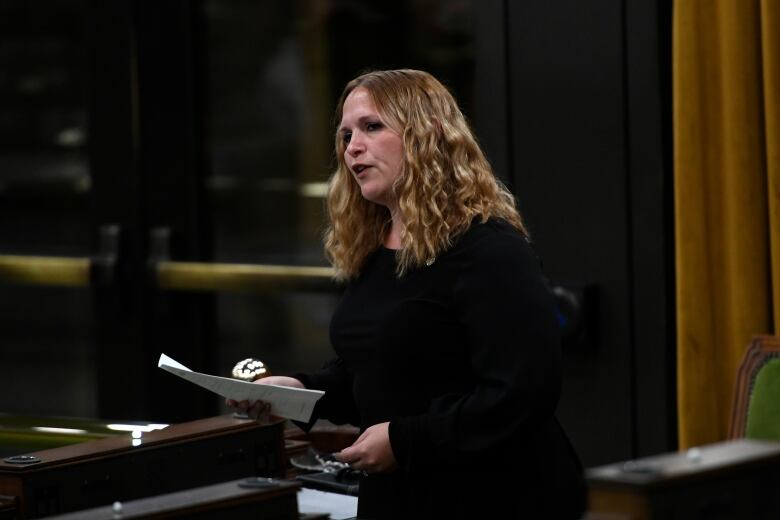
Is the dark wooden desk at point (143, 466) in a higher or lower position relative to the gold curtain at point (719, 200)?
lower

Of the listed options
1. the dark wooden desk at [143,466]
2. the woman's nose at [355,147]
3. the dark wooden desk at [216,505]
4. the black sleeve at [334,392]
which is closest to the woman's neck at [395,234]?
the woman's nose at [355,147]

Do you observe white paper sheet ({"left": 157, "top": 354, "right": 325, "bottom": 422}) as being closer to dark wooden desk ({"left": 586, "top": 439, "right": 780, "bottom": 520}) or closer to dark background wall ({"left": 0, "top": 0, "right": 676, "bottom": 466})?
dark wooden desk ({"left": 586, "top": 439, "right": 780, "bottom": 520})

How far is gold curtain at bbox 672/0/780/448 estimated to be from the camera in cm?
313

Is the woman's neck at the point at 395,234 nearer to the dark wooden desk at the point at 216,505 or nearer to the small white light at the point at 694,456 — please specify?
the dark wooden desk at the point at 216,505

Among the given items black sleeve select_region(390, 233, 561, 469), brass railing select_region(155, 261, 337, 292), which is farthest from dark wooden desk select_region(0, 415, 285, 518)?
brass railing select_region(155, 261, 337, 292)

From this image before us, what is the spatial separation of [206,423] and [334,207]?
17.5 inches

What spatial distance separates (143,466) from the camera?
222 centimetres

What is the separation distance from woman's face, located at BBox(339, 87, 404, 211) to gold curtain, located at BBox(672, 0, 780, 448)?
3.35 feet

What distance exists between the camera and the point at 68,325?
1096cm

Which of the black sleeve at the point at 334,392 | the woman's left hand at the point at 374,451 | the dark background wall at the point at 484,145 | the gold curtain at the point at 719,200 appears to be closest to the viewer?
the woman's left hand at the point at 374,451

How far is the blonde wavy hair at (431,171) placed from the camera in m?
2.29

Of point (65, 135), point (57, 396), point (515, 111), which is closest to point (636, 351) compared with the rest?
point (515, 111)

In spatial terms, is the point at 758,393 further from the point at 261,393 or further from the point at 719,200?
the point at 261,393

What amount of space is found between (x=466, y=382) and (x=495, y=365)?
5.1 inches
